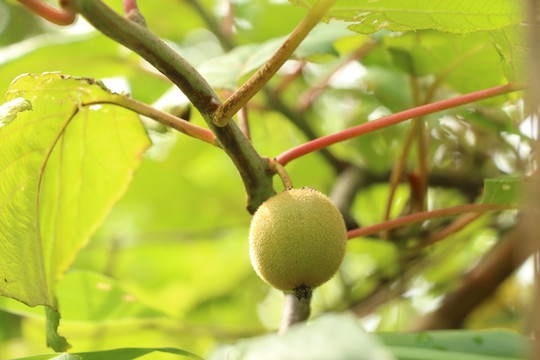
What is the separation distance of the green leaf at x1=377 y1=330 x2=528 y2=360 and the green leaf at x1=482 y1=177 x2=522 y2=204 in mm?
283

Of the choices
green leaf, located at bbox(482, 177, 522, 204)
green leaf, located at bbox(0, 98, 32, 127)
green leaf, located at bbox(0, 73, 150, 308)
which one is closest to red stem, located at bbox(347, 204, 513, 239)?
green leaf, located at bbox(482, 177, 522, 204)

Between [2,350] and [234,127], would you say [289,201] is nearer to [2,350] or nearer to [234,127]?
[234,127]

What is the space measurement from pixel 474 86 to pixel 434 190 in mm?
619

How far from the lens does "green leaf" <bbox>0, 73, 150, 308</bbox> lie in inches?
35.2

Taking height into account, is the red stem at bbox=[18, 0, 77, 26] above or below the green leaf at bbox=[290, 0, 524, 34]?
below

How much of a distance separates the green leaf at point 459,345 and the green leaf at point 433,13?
0.42 metres

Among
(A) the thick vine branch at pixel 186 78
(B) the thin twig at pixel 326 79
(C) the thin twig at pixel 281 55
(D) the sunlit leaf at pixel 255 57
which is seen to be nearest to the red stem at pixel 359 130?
(A) the thick vine branch at pixel 186 78

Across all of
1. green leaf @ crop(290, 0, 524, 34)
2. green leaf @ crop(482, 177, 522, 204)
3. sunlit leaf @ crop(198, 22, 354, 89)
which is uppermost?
sunlit leaf @ crop(198, 22, 354, 89)

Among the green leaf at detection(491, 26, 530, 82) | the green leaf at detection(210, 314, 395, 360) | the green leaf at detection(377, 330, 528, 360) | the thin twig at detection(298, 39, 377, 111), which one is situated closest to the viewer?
the green leaf at detection(210, 314, 395, 360)

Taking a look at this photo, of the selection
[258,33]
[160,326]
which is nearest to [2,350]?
[160,326]

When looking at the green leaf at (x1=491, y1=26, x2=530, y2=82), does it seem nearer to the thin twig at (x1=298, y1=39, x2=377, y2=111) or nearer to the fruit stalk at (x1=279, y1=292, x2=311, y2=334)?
the fruit stalk at (x1=279, y1=292, x2=311, y2=334)

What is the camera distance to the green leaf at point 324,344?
1.34 feet

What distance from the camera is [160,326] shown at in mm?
1408

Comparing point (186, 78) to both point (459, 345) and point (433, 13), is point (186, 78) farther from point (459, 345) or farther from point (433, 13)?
point (459, 345)
